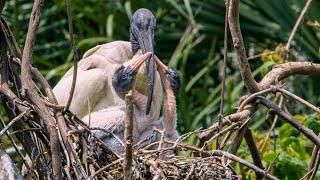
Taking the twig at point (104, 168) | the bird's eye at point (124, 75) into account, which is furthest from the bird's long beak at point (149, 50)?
the twig at point (104, 168)

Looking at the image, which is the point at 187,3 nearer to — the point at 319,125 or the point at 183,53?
the point at 183,53

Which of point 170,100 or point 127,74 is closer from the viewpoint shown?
point 170,100

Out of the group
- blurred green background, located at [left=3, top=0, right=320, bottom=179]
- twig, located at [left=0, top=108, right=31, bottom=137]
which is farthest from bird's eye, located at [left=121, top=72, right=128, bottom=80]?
blurred green background, located at [left=3, top=0, right=320, bottom=179]

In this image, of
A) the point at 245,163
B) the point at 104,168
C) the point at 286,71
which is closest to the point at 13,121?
the point at 104,168

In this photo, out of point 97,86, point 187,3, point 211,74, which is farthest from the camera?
point 211,74

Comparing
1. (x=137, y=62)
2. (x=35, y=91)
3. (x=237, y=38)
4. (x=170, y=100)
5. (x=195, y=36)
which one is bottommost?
(x=195, y=36)

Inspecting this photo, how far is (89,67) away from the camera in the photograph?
5480mm

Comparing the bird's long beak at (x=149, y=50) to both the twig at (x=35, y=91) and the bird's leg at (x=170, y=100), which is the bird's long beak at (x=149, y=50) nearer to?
the bird's leg at (x=170, y=100)

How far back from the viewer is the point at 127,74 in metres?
4.80

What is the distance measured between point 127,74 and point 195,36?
116 inches

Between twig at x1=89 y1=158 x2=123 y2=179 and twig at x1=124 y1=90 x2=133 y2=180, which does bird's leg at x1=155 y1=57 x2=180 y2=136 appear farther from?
twig at x1=124 y1=90 x2=133 y2=180

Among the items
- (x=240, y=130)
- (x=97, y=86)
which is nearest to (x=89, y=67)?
(x=97, y=86)

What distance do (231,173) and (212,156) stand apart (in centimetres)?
10

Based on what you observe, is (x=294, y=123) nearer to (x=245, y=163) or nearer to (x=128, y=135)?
(x=245, y=163)
